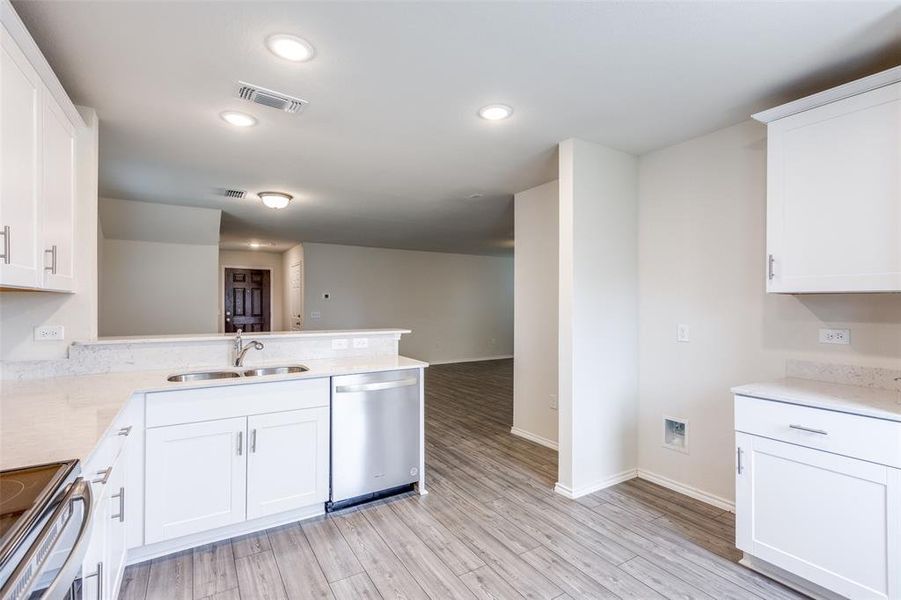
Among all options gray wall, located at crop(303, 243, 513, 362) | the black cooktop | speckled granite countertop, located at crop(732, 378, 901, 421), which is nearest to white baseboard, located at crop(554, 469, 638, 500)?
speckled granite countertop, located at crop(732, 378, 901, 421)

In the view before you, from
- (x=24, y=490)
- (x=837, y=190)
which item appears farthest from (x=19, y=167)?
(x=837, y=190)

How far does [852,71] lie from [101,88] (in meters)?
3.84

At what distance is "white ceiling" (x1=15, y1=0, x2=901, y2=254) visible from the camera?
1663 millimetres

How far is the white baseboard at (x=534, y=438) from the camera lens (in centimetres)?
394

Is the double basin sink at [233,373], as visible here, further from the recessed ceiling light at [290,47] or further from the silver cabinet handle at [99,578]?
the recessed ceiling light at [290,47]

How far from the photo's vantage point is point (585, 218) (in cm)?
298

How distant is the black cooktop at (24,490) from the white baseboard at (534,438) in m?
3.54

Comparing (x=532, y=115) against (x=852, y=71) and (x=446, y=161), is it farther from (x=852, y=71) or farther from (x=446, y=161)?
(x=852, y=71)

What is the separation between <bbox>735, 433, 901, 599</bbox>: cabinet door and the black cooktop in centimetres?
267

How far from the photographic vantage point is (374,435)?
2.78 meters

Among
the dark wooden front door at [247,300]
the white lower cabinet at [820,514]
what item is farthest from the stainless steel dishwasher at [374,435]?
the dark wooden front door at [247,300]

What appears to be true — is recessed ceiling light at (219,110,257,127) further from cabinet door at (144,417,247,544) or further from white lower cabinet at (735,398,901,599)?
white lower cabinet at (735,398,901,599)

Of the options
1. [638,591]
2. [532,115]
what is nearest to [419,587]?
[638,591]

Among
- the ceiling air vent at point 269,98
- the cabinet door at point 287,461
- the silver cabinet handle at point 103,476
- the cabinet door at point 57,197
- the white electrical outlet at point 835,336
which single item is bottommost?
the cabinet door at point 287,461
